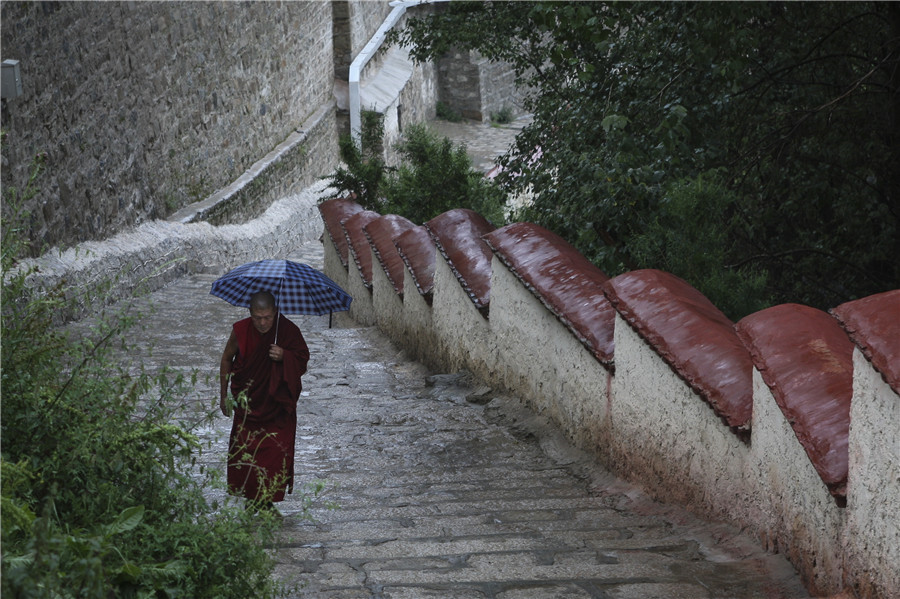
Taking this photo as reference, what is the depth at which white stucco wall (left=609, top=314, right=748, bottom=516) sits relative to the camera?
14.2ft

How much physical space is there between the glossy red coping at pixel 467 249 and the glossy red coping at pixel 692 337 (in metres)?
1.76

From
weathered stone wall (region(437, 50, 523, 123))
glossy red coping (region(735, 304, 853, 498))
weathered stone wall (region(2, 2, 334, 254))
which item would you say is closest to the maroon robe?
Result: glossy red coping (region(735, 304, 853, 498))

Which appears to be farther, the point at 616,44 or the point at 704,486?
the point at 616,44

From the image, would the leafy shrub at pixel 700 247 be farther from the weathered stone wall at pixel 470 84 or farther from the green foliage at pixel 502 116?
the green foliage at pixel 502 116

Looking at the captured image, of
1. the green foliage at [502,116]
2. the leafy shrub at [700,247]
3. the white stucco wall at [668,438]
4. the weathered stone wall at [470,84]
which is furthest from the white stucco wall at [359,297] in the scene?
the green foliage at [502,116]

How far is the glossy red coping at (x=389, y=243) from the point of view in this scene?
8914 millimetres

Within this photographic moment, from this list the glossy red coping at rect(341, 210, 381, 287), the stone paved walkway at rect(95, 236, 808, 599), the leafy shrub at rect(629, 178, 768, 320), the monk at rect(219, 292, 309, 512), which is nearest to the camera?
the stone paved walkway at rect(95, 236, 808, 599)

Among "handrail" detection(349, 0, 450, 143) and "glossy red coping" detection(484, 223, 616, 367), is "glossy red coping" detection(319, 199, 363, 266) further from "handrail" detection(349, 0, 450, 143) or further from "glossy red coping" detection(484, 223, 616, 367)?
"handrail" detection(349, 0, 450, 143)

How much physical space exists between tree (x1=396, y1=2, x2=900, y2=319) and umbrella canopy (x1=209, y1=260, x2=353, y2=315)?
1.78 meters

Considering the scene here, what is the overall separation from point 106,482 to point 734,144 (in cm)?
618

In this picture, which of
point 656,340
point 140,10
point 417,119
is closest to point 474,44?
point 140,10

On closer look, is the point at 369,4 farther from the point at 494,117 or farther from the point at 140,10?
the point at 140,10

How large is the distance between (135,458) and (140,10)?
9749 millimetres

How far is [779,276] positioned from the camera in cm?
889
